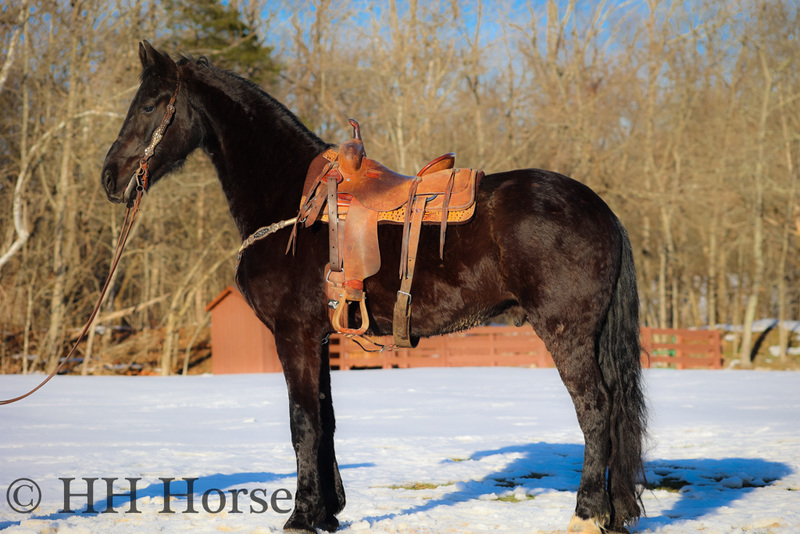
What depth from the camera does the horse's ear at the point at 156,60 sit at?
3.94 metres

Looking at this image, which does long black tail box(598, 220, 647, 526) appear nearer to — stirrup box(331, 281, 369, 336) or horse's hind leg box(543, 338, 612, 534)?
horse's hind leg box(543, 338, 612, 534)

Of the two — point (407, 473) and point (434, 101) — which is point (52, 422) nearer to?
point (407, 473)

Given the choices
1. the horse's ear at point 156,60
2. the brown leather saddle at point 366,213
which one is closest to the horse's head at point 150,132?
the horse's ear at point 156,60

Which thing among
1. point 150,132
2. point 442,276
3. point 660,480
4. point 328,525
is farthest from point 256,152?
point 660,480

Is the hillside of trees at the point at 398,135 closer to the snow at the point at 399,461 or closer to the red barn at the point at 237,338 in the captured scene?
the red barn at the point at 237,338

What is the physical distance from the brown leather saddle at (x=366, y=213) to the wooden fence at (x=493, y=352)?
16067 millimetres

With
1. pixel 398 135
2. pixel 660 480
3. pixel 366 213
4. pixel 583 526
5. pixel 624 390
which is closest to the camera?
pixel 583 526

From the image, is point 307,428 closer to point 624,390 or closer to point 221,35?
point 624,390

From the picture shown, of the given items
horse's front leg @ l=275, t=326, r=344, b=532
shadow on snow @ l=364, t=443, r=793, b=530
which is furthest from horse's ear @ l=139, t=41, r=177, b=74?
shadow on snow @ l=364, t=443, r=793, b=530

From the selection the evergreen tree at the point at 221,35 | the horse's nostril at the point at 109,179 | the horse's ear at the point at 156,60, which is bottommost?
the horse's nostril at the point at 109,179

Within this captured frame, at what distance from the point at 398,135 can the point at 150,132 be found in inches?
629

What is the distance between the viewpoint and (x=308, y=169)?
393 centimetres

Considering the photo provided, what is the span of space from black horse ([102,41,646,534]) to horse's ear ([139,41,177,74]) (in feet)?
0.04

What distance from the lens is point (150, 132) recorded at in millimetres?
3951
